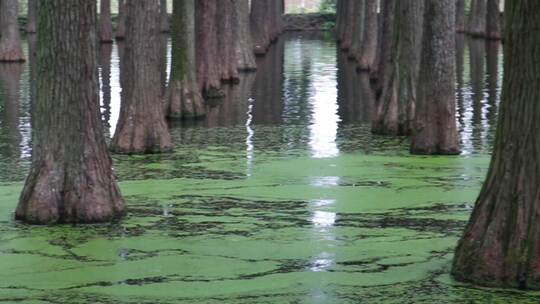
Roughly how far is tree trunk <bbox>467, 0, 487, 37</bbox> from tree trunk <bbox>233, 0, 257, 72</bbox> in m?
19.9

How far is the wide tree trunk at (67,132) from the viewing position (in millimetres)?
9672

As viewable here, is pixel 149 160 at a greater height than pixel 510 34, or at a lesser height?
lesser

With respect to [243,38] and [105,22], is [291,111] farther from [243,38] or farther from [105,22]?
[105,22]

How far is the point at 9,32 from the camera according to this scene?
31562 millimetres

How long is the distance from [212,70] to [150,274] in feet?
48.0

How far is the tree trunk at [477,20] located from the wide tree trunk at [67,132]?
39.1 m

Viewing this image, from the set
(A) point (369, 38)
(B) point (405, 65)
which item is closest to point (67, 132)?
(B) point (405, 65)

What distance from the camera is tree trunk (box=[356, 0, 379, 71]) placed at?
96.5 feet

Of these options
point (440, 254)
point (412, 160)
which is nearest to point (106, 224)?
point (440, 254)

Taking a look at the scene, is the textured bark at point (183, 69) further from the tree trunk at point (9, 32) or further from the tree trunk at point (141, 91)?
the tree trunk at point (9, 32)

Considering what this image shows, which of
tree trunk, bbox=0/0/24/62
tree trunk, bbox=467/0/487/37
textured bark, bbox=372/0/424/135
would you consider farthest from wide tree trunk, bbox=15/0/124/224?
tree trunk, bbox=467/0/487/37

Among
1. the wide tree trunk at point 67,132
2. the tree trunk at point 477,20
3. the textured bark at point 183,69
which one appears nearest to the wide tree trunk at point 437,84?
the wide tree trunk at point 67,132

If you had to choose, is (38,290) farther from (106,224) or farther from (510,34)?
(510,34)

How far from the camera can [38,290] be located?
7.36 metres
